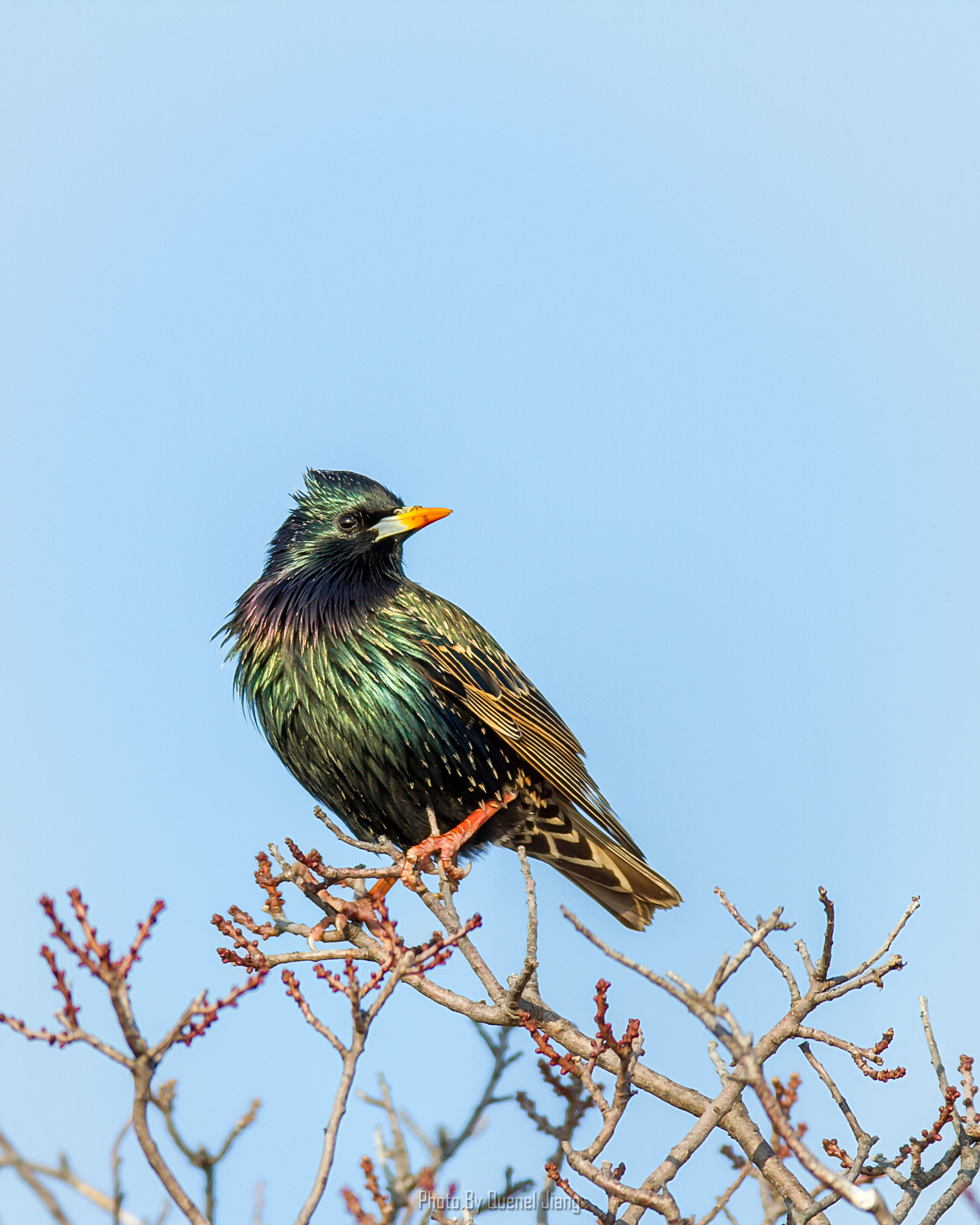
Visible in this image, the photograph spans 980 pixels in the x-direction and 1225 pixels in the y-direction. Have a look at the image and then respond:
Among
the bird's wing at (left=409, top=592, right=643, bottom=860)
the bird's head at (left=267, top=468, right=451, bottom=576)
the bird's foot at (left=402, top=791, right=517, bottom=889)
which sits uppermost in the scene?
the bird's head at (left=267, top=468, right=451, bottom=576)

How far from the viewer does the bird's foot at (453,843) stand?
561 cm

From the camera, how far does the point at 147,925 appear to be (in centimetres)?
281

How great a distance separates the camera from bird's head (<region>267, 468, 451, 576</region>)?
670 cm

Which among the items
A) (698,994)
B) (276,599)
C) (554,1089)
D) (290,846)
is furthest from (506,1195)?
(276,599)

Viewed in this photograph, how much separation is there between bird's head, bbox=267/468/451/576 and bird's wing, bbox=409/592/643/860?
411mm

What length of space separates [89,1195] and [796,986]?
7.98ft

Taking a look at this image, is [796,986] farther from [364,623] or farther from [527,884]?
[364,623]

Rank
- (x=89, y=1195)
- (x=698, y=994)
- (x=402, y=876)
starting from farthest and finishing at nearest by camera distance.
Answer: (x=402, y=876), (x=698, y=994), (x=89, y=1195)

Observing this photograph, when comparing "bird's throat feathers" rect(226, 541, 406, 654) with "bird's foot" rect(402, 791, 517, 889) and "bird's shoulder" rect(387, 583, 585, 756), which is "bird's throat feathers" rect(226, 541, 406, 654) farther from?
"bird's foot" rect(402, 791, 517, 889)

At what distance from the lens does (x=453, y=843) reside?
628 centimetres

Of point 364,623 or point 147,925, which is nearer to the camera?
point 147,925

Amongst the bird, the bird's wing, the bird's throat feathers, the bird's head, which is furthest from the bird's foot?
the bird's head

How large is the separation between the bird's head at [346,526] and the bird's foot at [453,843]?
4.33ft

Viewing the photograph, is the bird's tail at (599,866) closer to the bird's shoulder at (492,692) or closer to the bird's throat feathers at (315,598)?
the bird's shoulder at (492,692)
